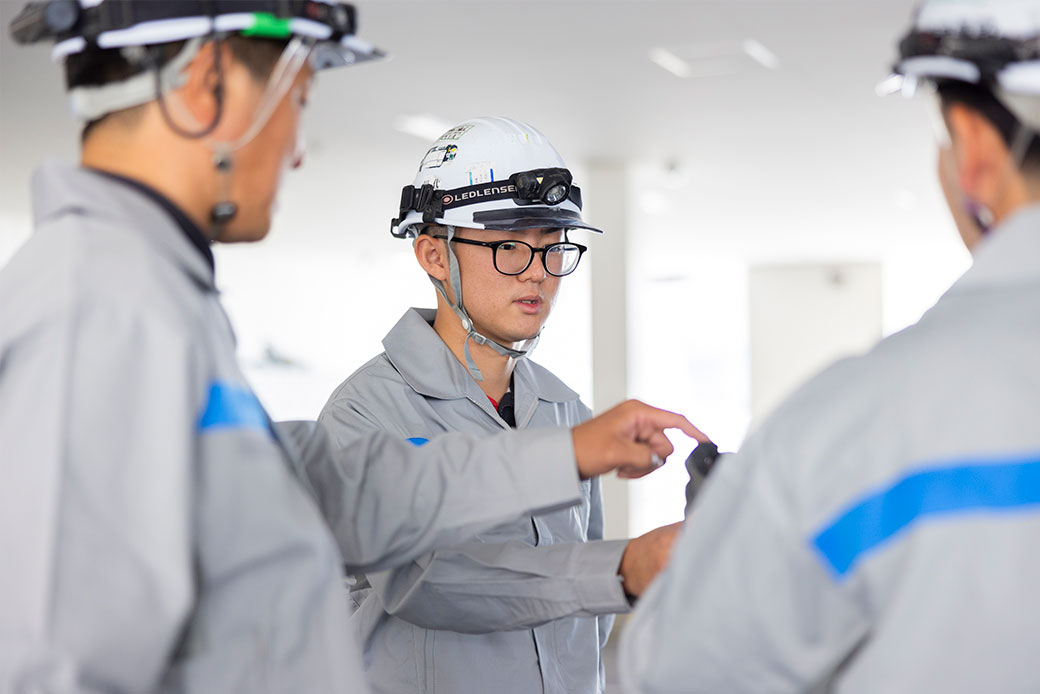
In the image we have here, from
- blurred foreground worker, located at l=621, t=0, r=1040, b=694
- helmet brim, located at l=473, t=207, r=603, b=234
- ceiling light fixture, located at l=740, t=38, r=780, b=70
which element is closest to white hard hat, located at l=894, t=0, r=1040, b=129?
blurred foreground worker, located at l=621, t=0, r=1040, b=694

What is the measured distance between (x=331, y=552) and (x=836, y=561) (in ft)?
1.92

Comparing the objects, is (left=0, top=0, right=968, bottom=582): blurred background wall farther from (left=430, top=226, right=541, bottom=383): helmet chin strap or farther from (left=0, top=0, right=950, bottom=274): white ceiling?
(left=430, top=226, right=541, bottom=383): helmet chin strap

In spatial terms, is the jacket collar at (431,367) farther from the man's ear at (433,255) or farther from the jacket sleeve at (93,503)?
the jacket sleeve at (93,503)

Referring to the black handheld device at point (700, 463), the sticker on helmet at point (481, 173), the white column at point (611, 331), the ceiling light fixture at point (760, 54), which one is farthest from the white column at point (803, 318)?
the black handheld device at point (700, 463)

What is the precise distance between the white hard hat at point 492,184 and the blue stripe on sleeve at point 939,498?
1.40 m

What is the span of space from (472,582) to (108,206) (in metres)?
1.10

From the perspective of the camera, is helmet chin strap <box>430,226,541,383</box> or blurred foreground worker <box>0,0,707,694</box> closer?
blurred foreground worker <box>0,0,707,694</box>

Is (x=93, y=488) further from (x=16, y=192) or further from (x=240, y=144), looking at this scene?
(x=16, y=192)

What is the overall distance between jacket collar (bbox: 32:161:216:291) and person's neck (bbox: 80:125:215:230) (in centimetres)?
3

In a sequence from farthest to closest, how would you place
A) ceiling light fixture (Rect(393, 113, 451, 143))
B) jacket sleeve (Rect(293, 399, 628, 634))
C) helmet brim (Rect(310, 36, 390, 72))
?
ceiling light fixture (Rect(393, 113, 451, 143)), jacket sleeve (Rect(293, 399, 628, 634)), helmet brim (Rect(310, 36, 390, 72))

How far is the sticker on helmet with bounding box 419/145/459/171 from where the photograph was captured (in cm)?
239

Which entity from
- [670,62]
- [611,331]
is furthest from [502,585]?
[611,331]

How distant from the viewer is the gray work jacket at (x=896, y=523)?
962 millimetres

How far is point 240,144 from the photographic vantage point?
1279 mm
